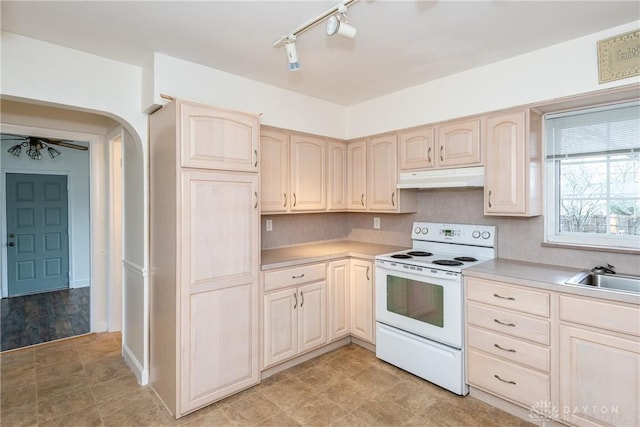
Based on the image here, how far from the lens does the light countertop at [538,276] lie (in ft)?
5.98

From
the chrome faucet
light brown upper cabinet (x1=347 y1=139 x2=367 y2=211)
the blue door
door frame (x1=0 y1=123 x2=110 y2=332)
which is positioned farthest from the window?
the blue door

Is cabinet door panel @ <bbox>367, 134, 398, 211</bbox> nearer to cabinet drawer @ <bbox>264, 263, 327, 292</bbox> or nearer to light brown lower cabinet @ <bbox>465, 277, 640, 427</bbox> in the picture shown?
cabinet drawer @ <bbox>264, 263, 327, 292</bbox>

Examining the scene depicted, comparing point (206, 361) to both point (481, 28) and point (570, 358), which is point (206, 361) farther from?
point (481, 28)

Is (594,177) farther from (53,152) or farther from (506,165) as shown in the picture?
(53,152)

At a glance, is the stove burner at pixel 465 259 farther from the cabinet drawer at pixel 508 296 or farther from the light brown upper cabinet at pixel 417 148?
the light brown upper cabinet at pixel 417 148

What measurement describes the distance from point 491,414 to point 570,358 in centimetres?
65

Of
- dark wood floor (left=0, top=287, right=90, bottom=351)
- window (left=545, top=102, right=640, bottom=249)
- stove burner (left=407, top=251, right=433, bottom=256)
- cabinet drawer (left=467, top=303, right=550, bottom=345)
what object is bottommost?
dark wood floor (left=0, top=287, right=90, bottom=351)

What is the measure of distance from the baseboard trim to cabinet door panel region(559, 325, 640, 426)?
291 cm

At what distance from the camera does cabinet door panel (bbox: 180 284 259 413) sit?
7.30ft

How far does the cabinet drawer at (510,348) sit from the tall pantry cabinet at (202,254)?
5.29 feet

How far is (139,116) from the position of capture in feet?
8.50

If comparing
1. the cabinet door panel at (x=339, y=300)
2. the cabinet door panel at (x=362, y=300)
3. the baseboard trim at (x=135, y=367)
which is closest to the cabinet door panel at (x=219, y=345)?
the baseboard trim at (x=135, y=367)

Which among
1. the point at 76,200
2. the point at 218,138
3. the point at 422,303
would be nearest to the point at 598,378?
the point at 422,303

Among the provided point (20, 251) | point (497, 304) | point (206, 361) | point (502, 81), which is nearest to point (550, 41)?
point (502, 81)
